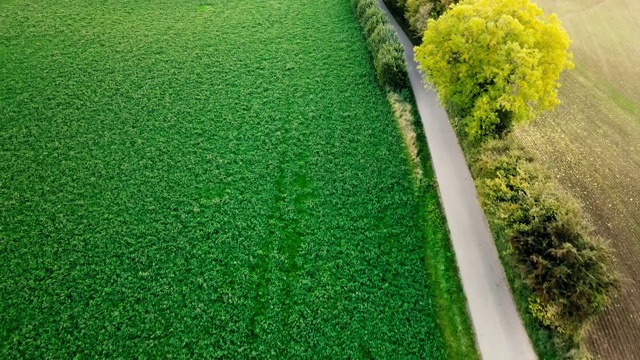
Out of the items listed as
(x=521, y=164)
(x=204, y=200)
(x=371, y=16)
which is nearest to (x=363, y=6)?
(x=371, y=16)

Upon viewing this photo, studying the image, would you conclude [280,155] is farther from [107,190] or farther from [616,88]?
[616,88]

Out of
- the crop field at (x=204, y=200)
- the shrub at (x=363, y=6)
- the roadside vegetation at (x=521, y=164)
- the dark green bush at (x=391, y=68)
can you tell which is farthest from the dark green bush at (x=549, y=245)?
the shrub at (x=363, y=6)

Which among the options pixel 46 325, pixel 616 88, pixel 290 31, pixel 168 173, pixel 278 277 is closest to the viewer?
pixel 46 325

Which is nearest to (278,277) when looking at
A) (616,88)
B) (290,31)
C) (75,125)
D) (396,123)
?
(396,123)

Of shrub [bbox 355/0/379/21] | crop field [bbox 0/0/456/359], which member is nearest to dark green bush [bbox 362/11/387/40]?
crop field [bbox 0/0/456/359]

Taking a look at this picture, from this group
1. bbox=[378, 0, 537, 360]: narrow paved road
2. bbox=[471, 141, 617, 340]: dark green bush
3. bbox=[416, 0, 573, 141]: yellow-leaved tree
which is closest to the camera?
bbox=[471, 141, 617, 340]: dark green bush

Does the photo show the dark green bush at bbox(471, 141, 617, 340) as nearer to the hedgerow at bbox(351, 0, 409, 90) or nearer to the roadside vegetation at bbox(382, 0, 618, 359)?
the roadside vegetation at bbox(382, 0, 618, 359)

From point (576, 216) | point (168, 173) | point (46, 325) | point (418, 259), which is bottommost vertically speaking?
point (46, 325)
